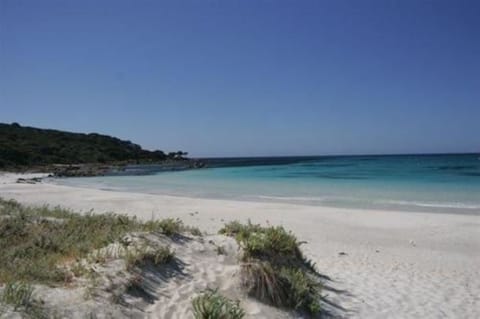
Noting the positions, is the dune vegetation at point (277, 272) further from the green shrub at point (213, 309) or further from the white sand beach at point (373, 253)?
the green shrub at point (213, 309)

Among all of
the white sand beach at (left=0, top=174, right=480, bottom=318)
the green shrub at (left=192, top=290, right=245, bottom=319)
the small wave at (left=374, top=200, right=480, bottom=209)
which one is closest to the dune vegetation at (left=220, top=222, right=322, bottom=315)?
the white sand beach at (left=0, top=174, right=480, bottom=318)

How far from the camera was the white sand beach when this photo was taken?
264 inches

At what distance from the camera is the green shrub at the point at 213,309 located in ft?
16.4

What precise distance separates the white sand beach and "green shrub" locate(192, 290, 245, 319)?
31 centimetres

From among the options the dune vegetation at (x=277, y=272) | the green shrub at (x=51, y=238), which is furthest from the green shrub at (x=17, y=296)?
the dune vegetation at (x=277, y=272)

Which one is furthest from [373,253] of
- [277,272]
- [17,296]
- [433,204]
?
[433,204]

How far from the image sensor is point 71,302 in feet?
15.7

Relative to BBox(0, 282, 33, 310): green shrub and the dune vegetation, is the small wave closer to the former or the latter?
the dune vegetation

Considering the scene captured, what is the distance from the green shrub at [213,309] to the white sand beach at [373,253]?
1.03 ft

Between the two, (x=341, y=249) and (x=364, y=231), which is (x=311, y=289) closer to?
(x=341, y=249)

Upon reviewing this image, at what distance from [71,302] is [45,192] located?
25.9m

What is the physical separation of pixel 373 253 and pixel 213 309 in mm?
7035

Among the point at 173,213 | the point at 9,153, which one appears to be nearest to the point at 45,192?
the point at 173,213

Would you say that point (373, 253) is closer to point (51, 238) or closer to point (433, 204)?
point (51, 238)
